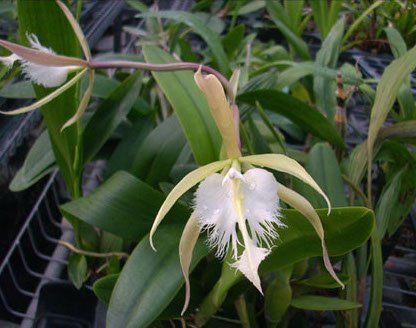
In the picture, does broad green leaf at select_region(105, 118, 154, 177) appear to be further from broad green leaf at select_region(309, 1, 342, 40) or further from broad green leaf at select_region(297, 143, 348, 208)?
broad green leaf at select_region(309, 1, 342, 40)

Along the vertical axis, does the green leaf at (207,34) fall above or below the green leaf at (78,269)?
above

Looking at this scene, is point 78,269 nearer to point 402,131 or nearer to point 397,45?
point 402,131

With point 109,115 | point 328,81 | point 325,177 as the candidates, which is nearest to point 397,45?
point 328,81

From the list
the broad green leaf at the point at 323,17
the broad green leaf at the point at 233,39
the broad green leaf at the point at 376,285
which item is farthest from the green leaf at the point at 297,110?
the broad green leaf at the point at 323,17

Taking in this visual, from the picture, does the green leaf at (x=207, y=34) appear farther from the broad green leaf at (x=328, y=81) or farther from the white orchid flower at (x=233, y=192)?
the white orchid flower at (x=233, y=192)

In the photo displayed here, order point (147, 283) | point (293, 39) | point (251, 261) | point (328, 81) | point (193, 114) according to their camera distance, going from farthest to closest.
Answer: point (293, 39), point (328, 81), point (193, 114), point (147, 283), point (251, 261)

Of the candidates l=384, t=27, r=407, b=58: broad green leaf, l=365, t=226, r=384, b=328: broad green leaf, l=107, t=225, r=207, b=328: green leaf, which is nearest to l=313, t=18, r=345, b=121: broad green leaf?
l=384, t=27, r=407, b=58: broad green leaf

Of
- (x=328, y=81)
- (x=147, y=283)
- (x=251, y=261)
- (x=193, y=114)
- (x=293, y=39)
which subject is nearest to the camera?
(x=251, y=261)
